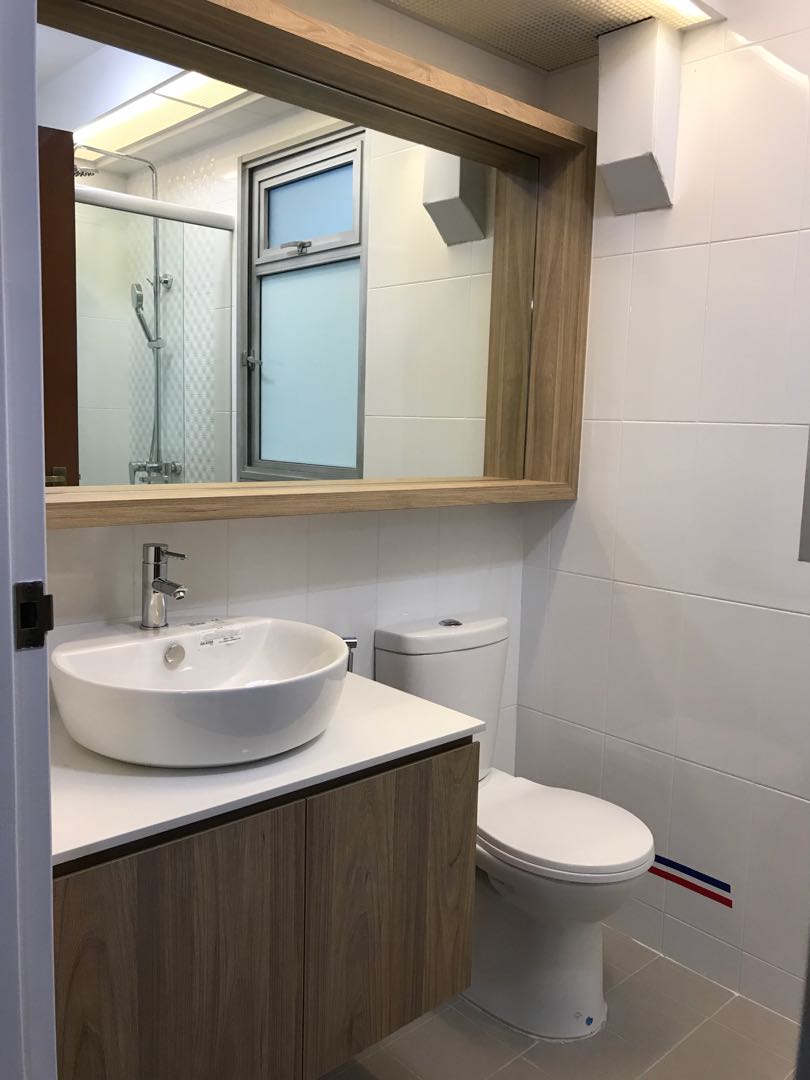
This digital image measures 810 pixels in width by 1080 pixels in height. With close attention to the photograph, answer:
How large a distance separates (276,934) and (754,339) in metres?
1.51

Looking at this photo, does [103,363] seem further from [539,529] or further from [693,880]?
[693,880]

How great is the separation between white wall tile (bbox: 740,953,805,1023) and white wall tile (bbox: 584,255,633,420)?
131 cm

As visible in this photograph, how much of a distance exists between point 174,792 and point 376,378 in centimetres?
106

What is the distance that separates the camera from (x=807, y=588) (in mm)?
1892

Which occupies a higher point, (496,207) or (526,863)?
(496,207)

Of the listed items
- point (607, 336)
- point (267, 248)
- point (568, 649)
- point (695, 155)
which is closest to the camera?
point (267, 248)

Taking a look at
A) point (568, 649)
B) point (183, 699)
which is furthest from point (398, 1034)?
point (183, 699)

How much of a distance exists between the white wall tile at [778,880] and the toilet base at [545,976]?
379 mm

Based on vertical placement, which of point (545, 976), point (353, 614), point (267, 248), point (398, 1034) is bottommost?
point (398, 1034)

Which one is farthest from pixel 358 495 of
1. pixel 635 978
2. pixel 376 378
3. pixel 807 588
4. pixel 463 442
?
pixel 635 978

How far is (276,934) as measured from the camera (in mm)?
1332

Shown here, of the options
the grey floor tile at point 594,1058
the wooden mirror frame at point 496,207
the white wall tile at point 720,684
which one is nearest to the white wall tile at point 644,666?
the white wall tile at point 720,684

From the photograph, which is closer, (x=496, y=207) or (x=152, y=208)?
(x=152, y=208)

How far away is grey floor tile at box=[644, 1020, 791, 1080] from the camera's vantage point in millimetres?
1810
